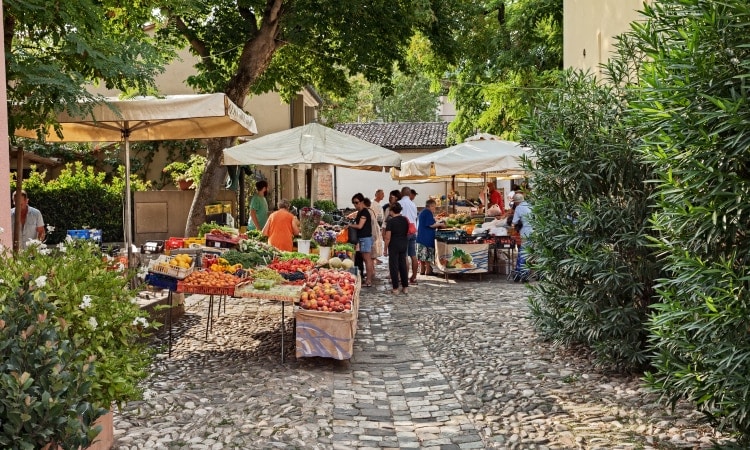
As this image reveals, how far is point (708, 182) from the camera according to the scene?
15.2 ft

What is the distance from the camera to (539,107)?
8438 millimetres

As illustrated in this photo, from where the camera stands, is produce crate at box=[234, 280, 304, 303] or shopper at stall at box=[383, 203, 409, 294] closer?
produce crate at box=[234, 280, 304, 303]

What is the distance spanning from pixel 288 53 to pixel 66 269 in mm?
15969

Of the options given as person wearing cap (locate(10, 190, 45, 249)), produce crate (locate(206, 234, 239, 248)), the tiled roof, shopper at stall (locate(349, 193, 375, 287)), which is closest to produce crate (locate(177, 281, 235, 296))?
produce crate (locate(206, 234, 239, 248))

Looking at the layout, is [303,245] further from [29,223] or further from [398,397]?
[398,397]

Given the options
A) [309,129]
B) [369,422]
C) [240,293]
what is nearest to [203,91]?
[309,129]

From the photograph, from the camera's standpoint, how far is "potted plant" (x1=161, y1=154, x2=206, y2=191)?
21.3 m

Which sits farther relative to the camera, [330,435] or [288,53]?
[288,53]

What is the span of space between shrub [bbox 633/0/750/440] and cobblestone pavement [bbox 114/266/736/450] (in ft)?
2.74

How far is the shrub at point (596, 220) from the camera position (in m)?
7.15

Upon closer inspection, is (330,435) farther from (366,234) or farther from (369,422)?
(366,234)

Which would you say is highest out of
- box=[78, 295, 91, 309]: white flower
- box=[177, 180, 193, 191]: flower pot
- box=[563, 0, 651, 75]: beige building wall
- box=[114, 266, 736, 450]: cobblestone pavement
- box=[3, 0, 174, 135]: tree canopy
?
box=[563, 0, 651, 75]: beige building wall

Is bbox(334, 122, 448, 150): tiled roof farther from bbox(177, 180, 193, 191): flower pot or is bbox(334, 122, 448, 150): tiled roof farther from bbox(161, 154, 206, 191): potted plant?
bbox(177, 180, 193, 191): flower pot

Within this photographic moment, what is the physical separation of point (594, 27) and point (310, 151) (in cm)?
518
